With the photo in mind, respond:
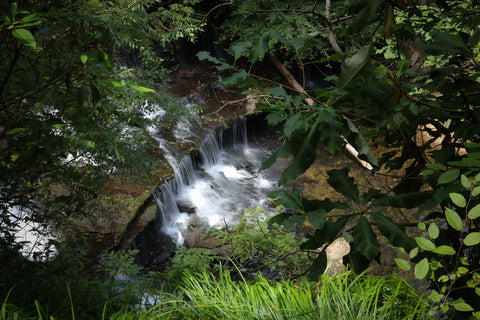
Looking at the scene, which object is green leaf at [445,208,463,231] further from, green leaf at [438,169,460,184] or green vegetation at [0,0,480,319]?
green leaf at [438,169,460,184]

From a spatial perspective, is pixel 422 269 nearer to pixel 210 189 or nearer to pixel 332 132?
pixel 332 132

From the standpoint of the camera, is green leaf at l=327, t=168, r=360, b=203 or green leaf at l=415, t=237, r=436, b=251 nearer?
green leaf at l=415, t=237, r=436, b=251

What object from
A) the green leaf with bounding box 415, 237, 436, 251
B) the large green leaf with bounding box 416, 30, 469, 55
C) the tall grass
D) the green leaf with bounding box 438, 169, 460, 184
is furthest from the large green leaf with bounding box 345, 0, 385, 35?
the tall grass

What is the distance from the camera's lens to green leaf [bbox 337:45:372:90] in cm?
148

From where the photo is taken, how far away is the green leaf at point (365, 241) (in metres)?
1.61

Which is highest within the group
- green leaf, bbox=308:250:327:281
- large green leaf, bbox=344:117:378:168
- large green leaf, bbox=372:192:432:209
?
→ large green leaf, bbox=344:117:378:168

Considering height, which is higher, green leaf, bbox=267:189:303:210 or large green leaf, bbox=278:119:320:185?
large green leaf, bbox=278:119:320:185

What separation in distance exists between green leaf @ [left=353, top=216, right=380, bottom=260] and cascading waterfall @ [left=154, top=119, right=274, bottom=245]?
4.84 m

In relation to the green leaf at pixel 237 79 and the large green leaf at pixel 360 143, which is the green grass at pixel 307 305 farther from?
the green leaf at pixel 237 79

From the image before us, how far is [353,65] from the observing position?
1504 mm

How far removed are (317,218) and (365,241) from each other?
0.27 m

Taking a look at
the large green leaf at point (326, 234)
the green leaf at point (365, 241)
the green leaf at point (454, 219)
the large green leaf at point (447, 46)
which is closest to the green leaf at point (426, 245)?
the green leaf at point (454, 219)

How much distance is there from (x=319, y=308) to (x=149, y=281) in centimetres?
200

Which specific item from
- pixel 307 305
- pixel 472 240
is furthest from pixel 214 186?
pixel 472 240
